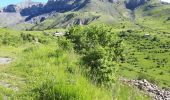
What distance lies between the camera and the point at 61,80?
11555 millimetres

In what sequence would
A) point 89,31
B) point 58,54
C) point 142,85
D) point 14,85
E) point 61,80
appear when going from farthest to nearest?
1. point 142,85
2. point 89,31
3. point 58,54
4. point 14,85
5. point 61,80

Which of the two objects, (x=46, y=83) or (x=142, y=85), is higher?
(x=46, y=83)

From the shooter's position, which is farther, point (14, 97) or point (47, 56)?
point (47, 56)

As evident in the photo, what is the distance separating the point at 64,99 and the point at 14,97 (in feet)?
11.9

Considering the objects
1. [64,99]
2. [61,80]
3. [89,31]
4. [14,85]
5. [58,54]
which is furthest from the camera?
[89,31]

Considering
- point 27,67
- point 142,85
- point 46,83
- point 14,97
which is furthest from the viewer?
point 142,85

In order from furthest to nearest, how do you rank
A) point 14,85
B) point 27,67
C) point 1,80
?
1. point 27,67
2. point 1,80
3. point 14,85

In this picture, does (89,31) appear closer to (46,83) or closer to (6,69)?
(6,69)

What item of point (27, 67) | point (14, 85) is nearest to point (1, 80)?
point (14, 85)

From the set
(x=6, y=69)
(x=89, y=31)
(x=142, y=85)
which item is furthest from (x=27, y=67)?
(x=142, y=85)

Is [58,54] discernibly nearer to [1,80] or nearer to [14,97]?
[1,80]

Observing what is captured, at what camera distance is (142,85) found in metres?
50.1

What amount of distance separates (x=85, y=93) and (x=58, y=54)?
14293mm

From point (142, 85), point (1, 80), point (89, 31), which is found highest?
point (1, 80)
